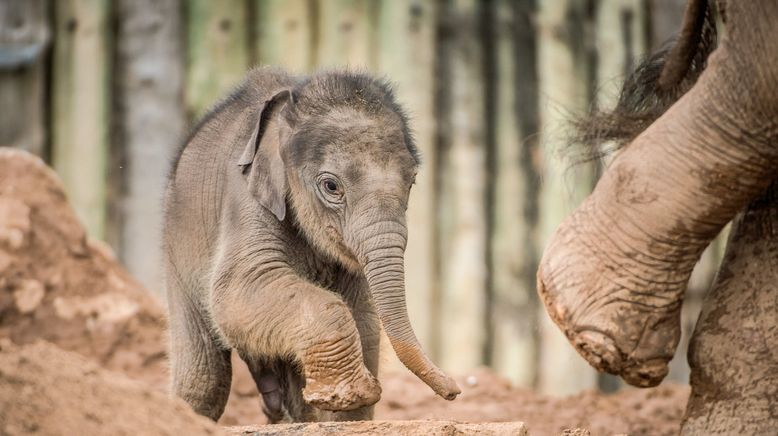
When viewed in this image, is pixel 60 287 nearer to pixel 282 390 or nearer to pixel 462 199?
pixel 282 390

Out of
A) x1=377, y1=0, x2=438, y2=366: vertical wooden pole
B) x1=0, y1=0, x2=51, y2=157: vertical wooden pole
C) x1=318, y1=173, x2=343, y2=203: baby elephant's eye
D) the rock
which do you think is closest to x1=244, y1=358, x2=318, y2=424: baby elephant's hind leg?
x1=318, y1=173, x2=343, y2=203: baby elephant's eye

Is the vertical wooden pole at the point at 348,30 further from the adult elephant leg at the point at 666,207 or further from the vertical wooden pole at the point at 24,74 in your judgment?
the adult elephant leg at the point at 666,207

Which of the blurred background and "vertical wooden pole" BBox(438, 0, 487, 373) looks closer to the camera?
the blurred background

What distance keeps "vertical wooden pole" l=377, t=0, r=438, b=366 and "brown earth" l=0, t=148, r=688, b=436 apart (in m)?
1.36

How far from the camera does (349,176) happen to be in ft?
18.0

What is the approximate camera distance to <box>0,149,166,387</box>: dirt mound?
7602 millimetres

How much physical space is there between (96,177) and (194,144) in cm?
323

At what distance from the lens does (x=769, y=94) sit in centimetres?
459

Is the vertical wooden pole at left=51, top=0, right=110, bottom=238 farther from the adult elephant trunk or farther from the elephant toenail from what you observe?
the elephant toenail

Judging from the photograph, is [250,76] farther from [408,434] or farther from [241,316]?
[408,434]

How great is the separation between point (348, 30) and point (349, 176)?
168 inches

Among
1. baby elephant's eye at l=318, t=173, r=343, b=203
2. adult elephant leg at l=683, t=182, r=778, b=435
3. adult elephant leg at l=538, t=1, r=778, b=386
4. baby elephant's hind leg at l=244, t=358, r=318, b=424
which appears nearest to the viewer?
adult elephant leg at l=538, t=1, r=778, b=386

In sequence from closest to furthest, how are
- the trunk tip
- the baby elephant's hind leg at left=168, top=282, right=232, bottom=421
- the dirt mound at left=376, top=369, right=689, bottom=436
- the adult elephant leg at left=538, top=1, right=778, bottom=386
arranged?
the adult elephant leg at left=538, top=1, right=778, bottom=386, the trunk tip, the baby elephant's hind leg at left=168, top=282, right=232, bottom=421, the dirt mound at left=376, top=369, right=689, bottom=436

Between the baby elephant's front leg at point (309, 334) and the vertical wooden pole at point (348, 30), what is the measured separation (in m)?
4.12
